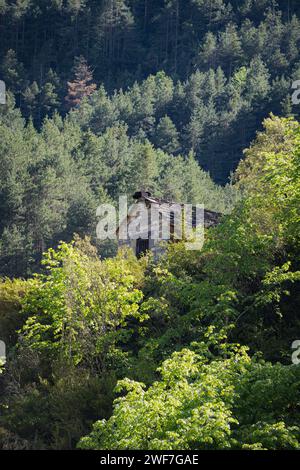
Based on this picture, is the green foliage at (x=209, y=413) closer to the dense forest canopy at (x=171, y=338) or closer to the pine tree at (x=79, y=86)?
the dense forest canopy at (x=171, y=338)

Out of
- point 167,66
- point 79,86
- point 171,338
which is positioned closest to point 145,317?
point 171,338

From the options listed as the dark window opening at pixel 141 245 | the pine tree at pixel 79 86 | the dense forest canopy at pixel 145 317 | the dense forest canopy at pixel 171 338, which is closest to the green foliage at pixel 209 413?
the dense forest canopy at pixel 171 338

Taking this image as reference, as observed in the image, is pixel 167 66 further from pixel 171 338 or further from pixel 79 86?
pixel 171 338

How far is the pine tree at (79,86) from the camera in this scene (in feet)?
430

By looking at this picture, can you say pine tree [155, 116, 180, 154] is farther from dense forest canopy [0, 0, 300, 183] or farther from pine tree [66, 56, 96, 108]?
pine tree [66, 56, 96, 108]

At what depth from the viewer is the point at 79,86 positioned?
140 m

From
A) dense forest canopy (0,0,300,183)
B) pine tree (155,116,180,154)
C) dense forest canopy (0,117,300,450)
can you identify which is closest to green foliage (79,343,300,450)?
dense forest canopy (0,117,300,450)

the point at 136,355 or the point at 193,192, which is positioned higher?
the point at 193,192

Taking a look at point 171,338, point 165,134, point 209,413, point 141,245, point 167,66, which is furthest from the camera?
point 167,66
